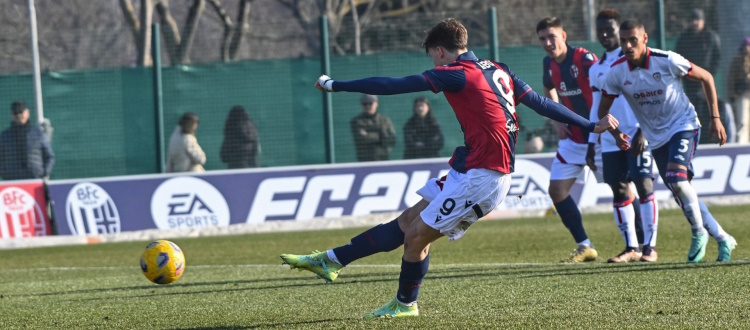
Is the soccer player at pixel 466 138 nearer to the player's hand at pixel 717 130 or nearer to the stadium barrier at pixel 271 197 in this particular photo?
the player's hand at pixel 717 130

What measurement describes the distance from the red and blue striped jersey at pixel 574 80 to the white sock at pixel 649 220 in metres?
0.95

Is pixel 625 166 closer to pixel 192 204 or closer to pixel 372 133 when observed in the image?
pixel 372 133

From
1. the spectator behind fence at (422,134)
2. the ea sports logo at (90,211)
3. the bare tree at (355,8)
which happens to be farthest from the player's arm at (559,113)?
the bare tree at (355,8)

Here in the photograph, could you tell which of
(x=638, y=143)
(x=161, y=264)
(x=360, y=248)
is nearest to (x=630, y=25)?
(x=638, y=143)

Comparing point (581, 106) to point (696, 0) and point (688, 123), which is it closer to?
point (688, 123)

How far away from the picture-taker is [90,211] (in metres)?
17.2

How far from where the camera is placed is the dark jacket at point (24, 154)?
58.0 feet

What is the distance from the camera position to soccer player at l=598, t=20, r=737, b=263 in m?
9.88

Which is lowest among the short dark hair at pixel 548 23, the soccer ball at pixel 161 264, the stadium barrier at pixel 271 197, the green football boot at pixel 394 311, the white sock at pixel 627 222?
the stadium barrier at pixel 271 197

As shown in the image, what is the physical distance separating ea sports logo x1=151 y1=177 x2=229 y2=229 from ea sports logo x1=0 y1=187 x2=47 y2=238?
1.60 meters

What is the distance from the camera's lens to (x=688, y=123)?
32.9 feet

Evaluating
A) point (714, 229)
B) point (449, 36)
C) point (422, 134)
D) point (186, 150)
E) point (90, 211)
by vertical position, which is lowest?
point (90, 211)

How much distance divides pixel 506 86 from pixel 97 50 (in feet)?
45.4

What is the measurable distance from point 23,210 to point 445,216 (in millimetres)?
11354
